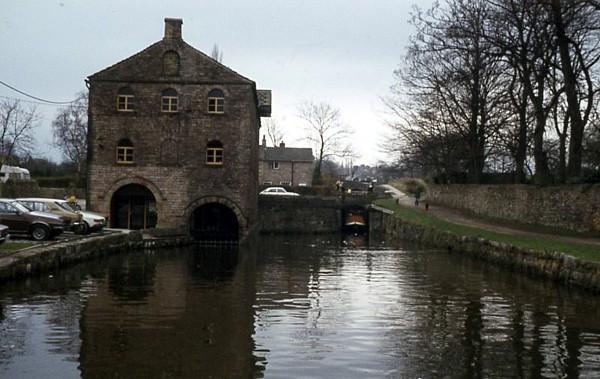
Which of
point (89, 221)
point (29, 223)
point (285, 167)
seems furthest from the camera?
point (285, 167)

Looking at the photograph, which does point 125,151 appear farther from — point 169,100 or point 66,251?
point 66,251

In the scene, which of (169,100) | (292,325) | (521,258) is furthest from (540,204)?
(292,325)

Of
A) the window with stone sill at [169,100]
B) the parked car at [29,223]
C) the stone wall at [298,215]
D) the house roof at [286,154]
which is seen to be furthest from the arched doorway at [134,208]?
the house roof at [286,154]

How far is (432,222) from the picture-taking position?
41625mm

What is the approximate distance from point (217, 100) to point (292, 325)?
89.6 ft

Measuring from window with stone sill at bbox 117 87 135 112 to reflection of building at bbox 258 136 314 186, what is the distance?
55169 mm

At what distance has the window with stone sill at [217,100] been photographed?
4022 centimetres

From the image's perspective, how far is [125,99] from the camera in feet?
132

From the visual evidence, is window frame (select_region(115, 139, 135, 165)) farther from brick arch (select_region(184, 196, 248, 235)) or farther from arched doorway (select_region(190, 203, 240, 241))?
arched doorway (select_region(190, 203, 240, 241))

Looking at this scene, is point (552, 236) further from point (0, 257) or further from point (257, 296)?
point (0, 257)

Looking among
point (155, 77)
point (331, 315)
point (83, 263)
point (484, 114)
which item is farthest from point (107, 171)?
point (331, 315)

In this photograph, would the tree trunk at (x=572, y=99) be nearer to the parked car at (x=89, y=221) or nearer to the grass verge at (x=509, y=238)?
the grass verge at (x=509, y=238)

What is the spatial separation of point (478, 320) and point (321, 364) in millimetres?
5658

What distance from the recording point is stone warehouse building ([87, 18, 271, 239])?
40156 millimetres
